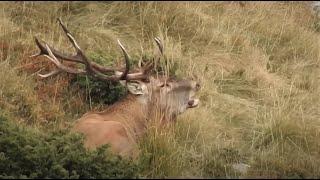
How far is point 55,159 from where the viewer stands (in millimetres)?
5598

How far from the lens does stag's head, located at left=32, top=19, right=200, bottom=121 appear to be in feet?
23.9

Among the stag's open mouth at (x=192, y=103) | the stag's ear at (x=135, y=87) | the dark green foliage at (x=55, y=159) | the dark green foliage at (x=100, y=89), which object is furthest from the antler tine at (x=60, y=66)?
the dark green foliage at (x=55, y=159)

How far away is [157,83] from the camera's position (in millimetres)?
7461

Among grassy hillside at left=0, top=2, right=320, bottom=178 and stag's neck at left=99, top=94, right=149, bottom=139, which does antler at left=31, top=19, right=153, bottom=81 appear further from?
grassy hillside at left=0, top=2, right=320, bottom=178

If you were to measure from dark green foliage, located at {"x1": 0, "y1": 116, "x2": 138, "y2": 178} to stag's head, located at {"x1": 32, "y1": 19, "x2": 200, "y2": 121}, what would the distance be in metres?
1.37

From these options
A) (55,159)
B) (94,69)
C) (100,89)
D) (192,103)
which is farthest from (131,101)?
(55,159)

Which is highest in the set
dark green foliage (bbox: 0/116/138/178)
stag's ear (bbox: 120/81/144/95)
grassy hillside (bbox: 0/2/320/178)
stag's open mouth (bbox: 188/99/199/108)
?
dark green foliage (bbox: 0/116/138/178)

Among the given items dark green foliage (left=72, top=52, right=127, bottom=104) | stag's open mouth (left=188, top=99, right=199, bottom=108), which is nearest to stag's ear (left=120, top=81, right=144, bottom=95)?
stag's open mouth (left=188, top=99, right=199, bottom=108)

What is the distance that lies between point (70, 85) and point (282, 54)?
178 inches

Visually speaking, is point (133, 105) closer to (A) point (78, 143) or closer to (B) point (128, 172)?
(A) point (78, 143)

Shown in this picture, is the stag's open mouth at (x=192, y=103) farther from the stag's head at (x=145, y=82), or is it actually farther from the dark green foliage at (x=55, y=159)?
the dark green foliage at (x=55, y=159)

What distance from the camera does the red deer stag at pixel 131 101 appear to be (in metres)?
6.80

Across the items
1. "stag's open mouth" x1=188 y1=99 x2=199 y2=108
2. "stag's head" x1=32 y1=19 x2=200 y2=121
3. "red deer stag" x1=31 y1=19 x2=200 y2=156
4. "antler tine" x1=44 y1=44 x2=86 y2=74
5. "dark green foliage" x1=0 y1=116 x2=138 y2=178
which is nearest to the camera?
"dark green foliage" x1=0 y1=116 x2=138 y2=178

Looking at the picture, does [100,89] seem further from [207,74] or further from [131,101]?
[207,74]
